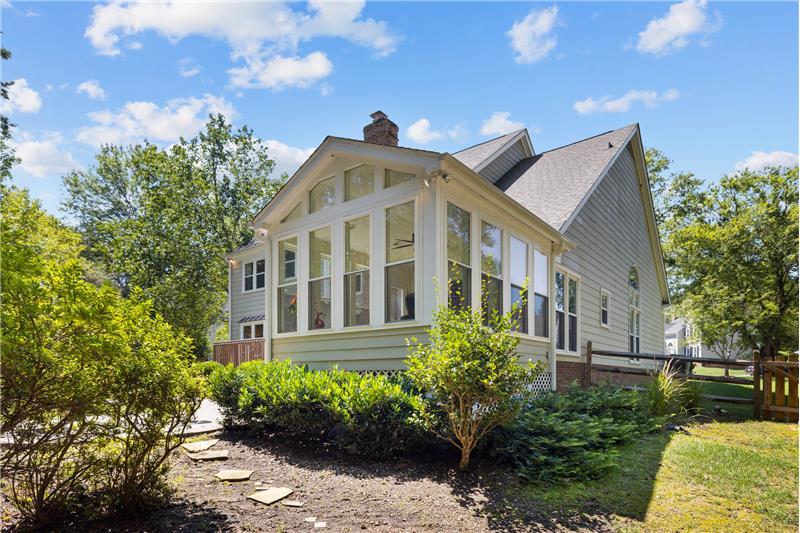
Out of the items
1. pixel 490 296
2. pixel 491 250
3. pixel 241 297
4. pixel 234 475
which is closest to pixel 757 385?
pixel 490 296

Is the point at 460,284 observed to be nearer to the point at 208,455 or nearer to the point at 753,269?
the point at 208,455

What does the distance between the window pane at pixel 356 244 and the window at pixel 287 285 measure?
1452 millimetres

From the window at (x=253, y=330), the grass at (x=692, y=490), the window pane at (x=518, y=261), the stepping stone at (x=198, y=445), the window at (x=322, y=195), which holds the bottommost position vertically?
the grass at (x=692, y=490)

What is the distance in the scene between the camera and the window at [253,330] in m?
18.1

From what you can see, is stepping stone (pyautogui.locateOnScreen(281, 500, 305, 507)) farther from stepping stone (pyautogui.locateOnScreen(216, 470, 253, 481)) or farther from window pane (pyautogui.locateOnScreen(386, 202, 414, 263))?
window pane (pyautogui.locateOnScreen(386, 202, 414, 263))

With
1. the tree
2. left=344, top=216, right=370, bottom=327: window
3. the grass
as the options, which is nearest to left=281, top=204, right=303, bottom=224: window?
left=344, top=216, right=370, bottom=327: window

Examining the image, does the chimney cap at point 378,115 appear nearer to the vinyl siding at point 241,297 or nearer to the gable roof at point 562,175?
the gable roof at point 562,175

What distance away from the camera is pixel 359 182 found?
796 cm

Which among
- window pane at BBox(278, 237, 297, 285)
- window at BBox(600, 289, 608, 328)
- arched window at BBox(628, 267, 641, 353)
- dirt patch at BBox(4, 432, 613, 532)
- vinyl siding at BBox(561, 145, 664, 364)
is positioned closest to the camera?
dirt patch at BBox(4, 432, 613, 532)

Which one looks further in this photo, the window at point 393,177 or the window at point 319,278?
the window at point 319,278

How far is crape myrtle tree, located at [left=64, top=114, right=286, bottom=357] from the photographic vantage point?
16.8 m

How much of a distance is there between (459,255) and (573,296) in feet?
18.2

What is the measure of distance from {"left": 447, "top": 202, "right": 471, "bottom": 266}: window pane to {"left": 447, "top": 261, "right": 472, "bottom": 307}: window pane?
11 cm

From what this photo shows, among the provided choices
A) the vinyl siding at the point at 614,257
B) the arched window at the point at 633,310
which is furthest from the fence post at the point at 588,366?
the arched window at the point at 633,310
